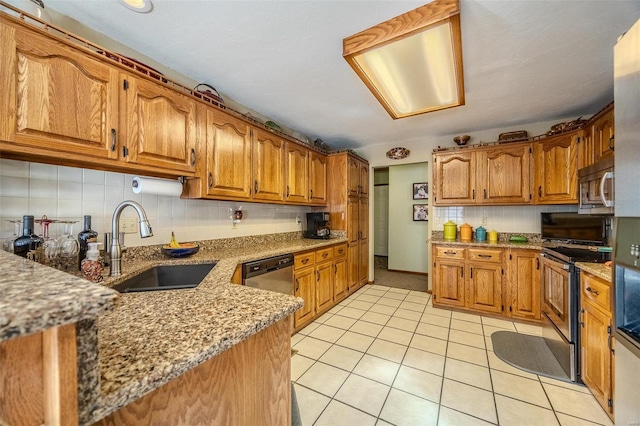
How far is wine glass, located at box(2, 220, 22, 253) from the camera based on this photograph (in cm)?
121

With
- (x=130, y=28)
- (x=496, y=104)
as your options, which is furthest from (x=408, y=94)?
(x=130, y=28)

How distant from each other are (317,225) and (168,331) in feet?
9.76

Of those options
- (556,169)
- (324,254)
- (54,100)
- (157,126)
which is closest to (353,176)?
(324,254)

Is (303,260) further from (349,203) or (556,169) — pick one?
(556,169)

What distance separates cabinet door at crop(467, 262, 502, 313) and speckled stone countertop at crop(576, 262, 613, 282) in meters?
1.19

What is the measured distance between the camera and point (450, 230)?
134 inches

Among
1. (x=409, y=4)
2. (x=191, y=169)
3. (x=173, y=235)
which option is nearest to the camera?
(x=409, y=4)

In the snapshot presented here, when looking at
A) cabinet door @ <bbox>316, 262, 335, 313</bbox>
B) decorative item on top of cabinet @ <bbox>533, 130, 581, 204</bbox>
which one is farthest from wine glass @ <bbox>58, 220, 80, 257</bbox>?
decorative item on top of cabinet @ <bbox>533, 130, 581, 204</bbox>

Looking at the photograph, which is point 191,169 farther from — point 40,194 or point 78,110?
point 40,194

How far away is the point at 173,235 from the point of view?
6.73 ft

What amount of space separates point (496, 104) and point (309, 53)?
6.83ft

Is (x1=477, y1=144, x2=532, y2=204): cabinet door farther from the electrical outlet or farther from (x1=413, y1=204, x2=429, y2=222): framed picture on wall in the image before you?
the electrical outlet

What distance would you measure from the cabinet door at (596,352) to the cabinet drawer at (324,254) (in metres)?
2.21

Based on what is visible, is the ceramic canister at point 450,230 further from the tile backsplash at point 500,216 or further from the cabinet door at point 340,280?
the cabinet door at point 340,280
